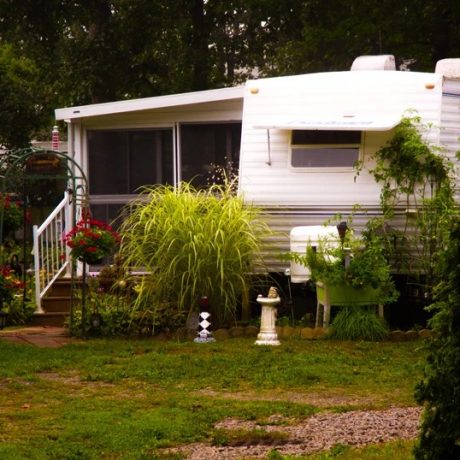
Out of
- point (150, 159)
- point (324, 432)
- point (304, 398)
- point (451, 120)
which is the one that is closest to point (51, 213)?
point (150, 159)

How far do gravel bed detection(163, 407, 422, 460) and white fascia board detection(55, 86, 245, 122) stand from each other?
26.1 feet

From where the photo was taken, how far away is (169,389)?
10.1m

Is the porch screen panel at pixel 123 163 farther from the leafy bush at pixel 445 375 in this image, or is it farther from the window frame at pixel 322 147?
the leafy bush at pixel 445 375

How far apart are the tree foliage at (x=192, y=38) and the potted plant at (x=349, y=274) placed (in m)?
13.3

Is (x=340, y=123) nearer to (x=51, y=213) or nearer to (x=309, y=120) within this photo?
(x=309, y=120)

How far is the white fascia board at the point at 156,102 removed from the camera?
1623cm

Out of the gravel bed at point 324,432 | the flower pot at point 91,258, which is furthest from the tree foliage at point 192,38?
the gravel bed at point 324,432

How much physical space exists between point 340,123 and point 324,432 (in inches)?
273

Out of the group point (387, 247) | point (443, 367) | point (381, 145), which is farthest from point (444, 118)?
point (443, 367)

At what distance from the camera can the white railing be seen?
591 inches

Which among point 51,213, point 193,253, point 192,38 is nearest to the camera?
point 193,253

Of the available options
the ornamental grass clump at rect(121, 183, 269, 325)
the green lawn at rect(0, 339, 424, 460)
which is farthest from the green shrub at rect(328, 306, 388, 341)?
the ornamental grass clump at rect(121, 183, 269, 325)

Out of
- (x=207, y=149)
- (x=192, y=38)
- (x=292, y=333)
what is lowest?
(x=292, y=333)

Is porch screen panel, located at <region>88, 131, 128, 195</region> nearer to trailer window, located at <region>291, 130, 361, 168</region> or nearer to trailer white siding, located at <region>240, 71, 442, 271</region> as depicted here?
trailer white siding, located at <region>240, 71, 442, 271</region>
